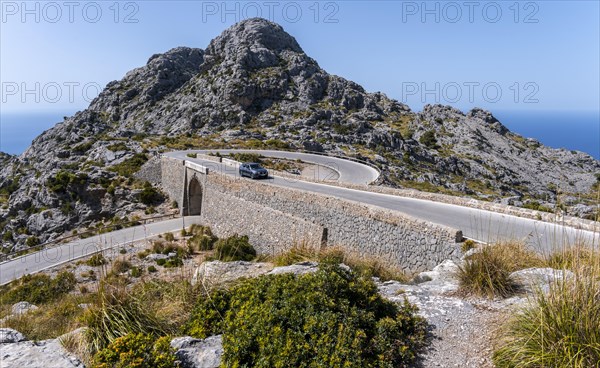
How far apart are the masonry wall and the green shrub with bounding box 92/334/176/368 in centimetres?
637

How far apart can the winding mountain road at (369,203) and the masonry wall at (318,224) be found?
135cm

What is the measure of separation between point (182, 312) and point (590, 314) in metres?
5.52

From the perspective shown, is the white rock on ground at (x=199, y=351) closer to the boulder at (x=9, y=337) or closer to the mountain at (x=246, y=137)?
the boulder at (x=9, y=337)

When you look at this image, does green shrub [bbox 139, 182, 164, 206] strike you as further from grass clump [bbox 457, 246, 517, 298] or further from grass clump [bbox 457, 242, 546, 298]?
grass clump [bbox 457, 246, 517, 298]

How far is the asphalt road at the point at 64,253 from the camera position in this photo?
75.2ft

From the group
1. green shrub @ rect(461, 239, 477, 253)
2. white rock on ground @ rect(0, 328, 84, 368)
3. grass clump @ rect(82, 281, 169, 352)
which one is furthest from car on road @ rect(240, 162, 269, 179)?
white rock on ground @ rect(0, 328, 84, 368)

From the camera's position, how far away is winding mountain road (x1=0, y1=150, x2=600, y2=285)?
1003 centimetres

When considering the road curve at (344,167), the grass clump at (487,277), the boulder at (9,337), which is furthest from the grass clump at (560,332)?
the road curve at (344,167)

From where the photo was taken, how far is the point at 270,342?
14.1 feet

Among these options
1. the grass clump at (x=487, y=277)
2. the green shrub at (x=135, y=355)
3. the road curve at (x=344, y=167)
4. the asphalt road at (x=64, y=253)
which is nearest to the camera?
the green shrub at (x=135, y=355)

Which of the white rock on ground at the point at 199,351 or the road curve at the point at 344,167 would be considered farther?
the road curve at the point at 344,167

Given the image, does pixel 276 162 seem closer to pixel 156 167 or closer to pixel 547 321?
pixel 156 167

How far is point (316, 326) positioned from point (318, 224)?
12.4 meters

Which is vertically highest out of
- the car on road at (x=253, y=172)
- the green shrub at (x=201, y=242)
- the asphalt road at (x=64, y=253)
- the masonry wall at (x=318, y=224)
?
the car on road at (x=253, y=172)
